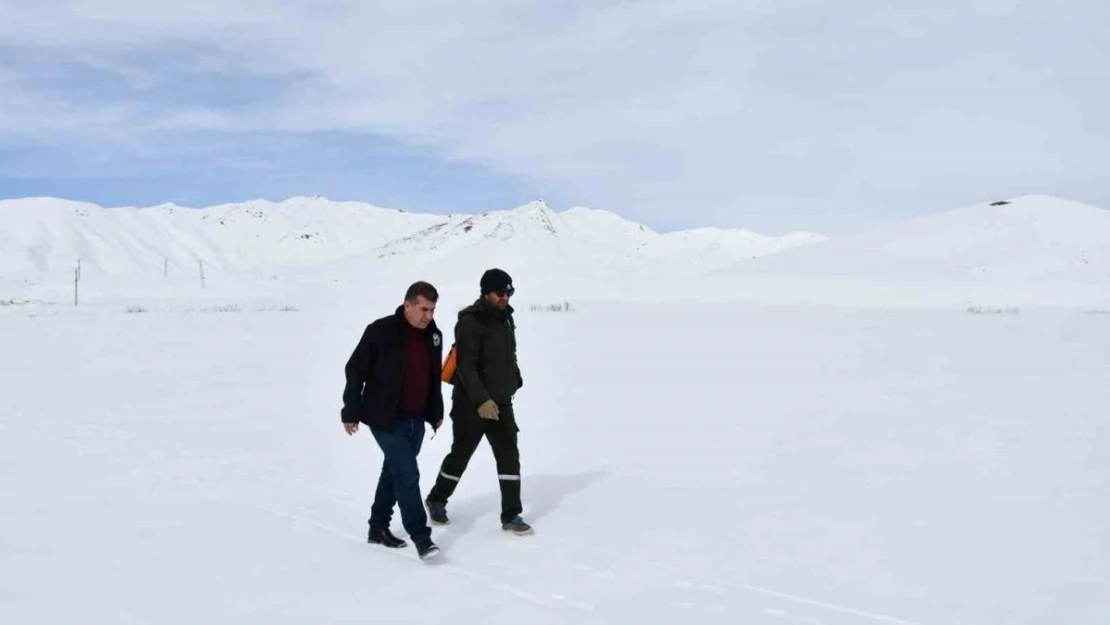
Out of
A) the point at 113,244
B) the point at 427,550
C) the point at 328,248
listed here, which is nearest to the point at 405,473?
the point at 427,550

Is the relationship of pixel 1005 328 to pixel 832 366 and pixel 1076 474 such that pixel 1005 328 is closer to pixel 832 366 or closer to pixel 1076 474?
pixel 832 366

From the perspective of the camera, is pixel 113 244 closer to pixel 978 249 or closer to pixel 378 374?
pixel 978 249

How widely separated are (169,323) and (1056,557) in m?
27.7

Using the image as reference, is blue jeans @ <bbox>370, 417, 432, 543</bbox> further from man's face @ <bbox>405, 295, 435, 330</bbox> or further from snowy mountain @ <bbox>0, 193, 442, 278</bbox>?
snowy mountain @ <bbox>0, 193, 442, 278</bbox>

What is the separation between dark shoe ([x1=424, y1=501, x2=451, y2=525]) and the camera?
23.2ft

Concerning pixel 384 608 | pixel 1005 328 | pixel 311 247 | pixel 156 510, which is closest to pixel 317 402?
pixel 156 510

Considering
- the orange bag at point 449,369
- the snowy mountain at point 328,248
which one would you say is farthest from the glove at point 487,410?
the snowy mountain at point 328,248

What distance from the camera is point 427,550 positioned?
6.07m

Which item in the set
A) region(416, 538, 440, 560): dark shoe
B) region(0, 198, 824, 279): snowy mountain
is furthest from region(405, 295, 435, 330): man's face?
region(0, 198, 824, 279): snowy mountain

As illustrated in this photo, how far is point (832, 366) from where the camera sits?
53.8ft

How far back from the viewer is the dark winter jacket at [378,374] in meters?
6.11

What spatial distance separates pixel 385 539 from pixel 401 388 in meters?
1.13

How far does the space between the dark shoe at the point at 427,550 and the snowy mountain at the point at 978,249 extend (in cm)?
4475

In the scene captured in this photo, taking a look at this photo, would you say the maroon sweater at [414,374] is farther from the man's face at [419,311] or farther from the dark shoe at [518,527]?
the dark shoe at [518,527]
